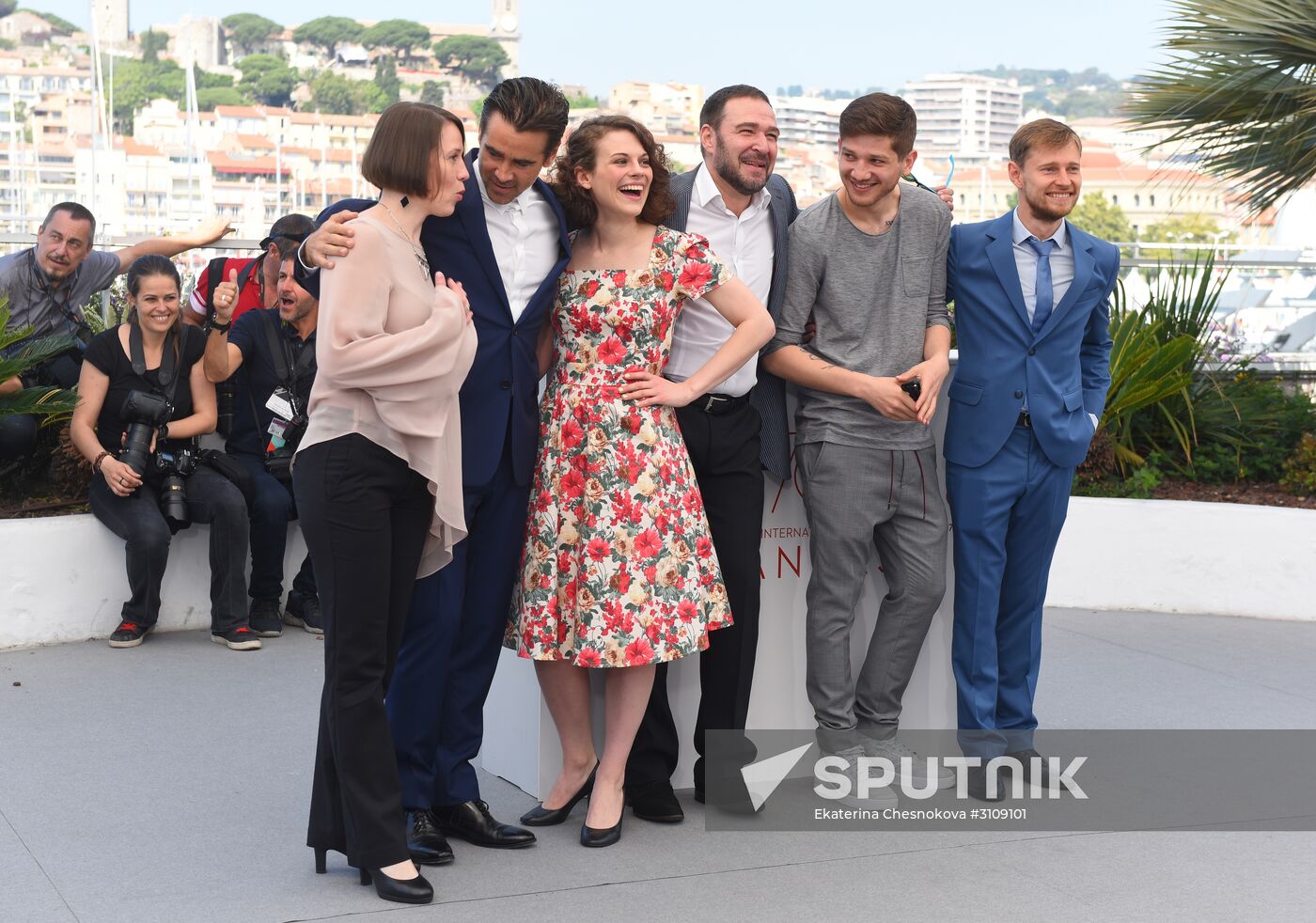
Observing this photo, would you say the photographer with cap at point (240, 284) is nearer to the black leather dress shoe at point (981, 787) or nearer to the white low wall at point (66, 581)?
the white low wall at point (66, 581)

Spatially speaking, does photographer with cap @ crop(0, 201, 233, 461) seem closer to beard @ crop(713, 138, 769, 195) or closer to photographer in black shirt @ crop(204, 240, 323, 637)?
photographer in black shirt @ crop(204, 240, 323, 637)

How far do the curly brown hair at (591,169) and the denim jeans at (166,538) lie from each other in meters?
2.56

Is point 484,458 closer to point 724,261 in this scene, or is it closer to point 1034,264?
point 724,261

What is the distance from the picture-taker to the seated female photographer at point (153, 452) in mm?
5500

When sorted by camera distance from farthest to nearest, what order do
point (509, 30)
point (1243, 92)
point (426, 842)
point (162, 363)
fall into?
point (509, 30), point (1243, 92), point (162, 363), point (426, 842)

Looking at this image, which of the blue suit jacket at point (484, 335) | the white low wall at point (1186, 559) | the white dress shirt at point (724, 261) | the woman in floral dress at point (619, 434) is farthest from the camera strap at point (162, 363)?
the white dress shirt at point (724, 261)

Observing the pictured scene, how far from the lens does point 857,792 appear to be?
12.8 feet

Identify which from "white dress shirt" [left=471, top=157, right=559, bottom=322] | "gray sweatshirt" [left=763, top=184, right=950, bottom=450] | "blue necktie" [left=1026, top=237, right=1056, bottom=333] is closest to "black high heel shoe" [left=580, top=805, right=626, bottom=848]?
"gray sweatshirt" [left=763, top=184, right=950, bottom=450]

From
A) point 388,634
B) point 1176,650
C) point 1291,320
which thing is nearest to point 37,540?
point 388,634

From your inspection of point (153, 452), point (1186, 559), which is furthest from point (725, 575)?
point (1186, 559)

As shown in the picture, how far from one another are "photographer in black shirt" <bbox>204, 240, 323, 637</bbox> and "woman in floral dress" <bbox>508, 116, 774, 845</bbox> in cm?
236

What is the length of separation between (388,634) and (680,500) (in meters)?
0.80

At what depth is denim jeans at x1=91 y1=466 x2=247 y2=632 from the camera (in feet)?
17.9

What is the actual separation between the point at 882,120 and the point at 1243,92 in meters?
4.56
